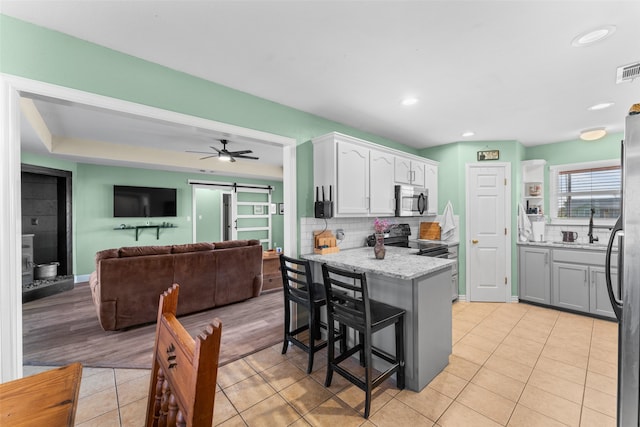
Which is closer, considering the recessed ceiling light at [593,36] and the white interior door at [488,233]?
the recessed ceiling light at [593,36]

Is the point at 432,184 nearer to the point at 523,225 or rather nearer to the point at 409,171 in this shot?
the point at 409,171

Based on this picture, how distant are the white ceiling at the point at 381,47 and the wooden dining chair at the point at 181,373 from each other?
160cm

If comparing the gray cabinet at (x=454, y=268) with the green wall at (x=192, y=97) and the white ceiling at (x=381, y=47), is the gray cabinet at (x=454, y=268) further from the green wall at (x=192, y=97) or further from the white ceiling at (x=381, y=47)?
the white ceiling at (x=381, y=47)

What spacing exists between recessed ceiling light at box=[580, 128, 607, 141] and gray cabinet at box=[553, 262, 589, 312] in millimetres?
1768

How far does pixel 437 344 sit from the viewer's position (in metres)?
2.18

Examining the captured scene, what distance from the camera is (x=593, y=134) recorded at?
139 inches

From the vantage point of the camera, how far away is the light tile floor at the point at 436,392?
68.1 inches

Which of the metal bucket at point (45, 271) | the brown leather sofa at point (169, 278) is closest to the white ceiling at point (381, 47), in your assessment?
the brown leather sofa at point (169, 278)

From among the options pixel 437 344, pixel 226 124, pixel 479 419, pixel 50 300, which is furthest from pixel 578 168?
pixel 50 300

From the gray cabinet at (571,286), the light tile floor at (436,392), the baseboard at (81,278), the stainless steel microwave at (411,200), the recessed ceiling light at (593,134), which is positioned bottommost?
the light tile floor at (436,392)

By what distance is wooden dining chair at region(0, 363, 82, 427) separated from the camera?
73 centimetres

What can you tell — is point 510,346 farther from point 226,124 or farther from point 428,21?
point 226,124

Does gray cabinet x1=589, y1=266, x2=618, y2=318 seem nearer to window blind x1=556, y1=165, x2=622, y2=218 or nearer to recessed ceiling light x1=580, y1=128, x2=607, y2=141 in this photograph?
window blind x1=556, y1=165, x2=622, y2=218

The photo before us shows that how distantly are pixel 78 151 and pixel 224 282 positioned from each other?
3.38 metres
